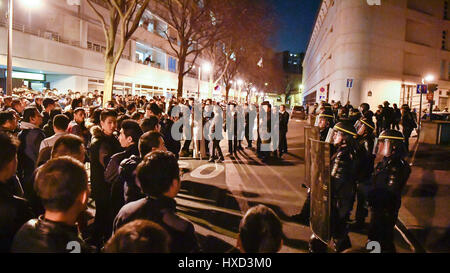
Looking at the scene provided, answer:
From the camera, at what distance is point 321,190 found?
3707mm

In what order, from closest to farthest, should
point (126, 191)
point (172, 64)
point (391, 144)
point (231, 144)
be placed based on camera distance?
point (126, 191) < point (391, 144) < point (231, 144) < point (172, 64)

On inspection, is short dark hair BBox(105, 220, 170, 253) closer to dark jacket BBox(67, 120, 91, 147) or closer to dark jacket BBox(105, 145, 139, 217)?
dark jacket BBox(105, 145, 139, 217)

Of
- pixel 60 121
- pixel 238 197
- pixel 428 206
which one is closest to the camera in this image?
pixel 60 121

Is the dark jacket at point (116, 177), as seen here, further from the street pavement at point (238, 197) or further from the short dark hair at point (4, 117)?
the short dark hair at point (4, 117)

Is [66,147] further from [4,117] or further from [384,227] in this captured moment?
[384,227]

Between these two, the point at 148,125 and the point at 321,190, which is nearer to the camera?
the point at 321,190

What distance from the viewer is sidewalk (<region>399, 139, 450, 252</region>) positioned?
502 cm

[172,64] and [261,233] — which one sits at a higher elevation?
[172,64]

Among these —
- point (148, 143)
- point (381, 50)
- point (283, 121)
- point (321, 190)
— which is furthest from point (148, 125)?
point (381, 50)

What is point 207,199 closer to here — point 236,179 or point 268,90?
point 236,179

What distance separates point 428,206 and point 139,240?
6613mm

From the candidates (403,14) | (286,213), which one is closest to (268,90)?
(403,14)

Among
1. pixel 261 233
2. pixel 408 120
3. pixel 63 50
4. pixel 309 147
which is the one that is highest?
pixel 63 50
